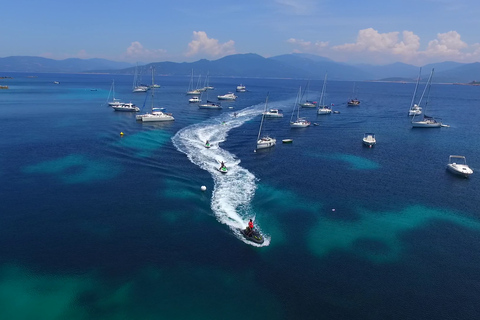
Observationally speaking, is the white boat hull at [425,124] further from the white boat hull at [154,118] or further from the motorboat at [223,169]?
the white boat hull at [154,118]

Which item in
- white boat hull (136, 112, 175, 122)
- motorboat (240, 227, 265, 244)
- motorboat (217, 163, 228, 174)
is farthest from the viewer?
white boat hull (136, 112, 175, 122)

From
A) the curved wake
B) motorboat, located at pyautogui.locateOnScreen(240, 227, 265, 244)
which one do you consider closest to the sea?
the curved wake

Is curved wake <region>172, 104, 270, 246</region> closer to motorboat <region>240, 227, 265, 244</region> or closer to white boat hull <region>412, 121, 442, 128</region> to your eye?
motorboat <region>240, 227, 265, 244</region>

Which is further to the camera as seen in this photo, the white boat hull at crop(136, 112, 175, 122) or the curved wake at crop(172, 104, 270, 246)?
→ the white boat hull at crop(136, 112, 175, 122)

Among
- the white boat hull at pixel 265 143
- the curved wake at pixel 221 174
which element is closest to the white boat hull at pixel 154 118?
the curved wake at pixel 221 174

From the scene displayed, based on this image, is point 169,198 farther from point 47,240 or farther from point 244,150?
point 244,150

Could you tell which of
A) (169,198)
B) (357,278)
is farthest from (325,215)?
(169,198)

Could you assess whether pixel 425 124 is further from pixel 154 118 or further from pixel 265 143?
pixel 154 118
